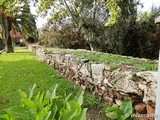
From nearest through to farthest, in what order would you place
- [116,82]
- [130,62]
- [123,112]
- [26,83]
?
[123,112], [116,82], [130,62], [26,83]

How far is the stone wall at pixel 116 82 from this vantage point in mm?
2883

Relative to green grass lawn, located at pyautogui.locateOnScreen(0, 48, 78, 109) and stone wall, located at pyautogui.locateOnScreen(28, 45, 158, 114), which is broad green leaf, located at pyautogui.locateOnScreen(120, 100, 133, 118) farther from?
green grass lawn, located at pyautogui.locateOnScreen(0, 48, 78, 109)

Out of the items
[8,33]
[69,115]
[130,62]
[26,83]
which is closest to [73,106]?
[69,115]

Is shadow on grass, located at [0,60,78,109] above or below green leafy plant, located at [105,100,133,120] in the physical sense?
below

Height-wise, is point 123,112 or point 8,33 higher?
point 8,33

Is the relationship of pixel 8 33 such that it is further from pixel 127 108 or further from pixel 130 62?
pixel 127 108

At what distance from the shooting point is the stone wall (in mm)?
2883

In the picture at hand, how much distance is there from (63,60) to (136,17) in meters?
4.53

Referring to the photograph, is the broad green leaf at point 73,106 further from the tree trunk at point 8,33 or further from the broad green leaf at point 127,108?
the tree trunk at point 8,33

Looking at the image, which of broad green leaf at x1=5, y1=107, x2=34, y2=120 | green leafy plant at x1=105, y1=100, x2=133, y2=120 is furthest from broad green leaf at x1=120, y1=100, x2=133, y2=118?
broad green leaf at x1=5, y1=107, x2=34, y2=120

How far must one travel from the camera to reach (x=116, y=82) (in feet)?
12.3

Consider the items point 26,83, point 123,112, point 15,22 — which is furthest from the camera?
point 15,22

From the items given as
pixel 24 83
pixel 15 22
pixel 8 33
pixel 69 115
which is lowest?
pixel 24 83

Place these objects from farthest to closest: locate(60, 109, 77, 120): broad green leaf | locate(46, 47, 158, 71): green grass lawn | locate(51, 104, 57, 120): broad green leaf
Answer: locate(46, 47, 158, 71): green grass lawn < locate(51, 104, 57, 120): broad green leaf < locate(60, 109, 77, 120): broad green leaf
